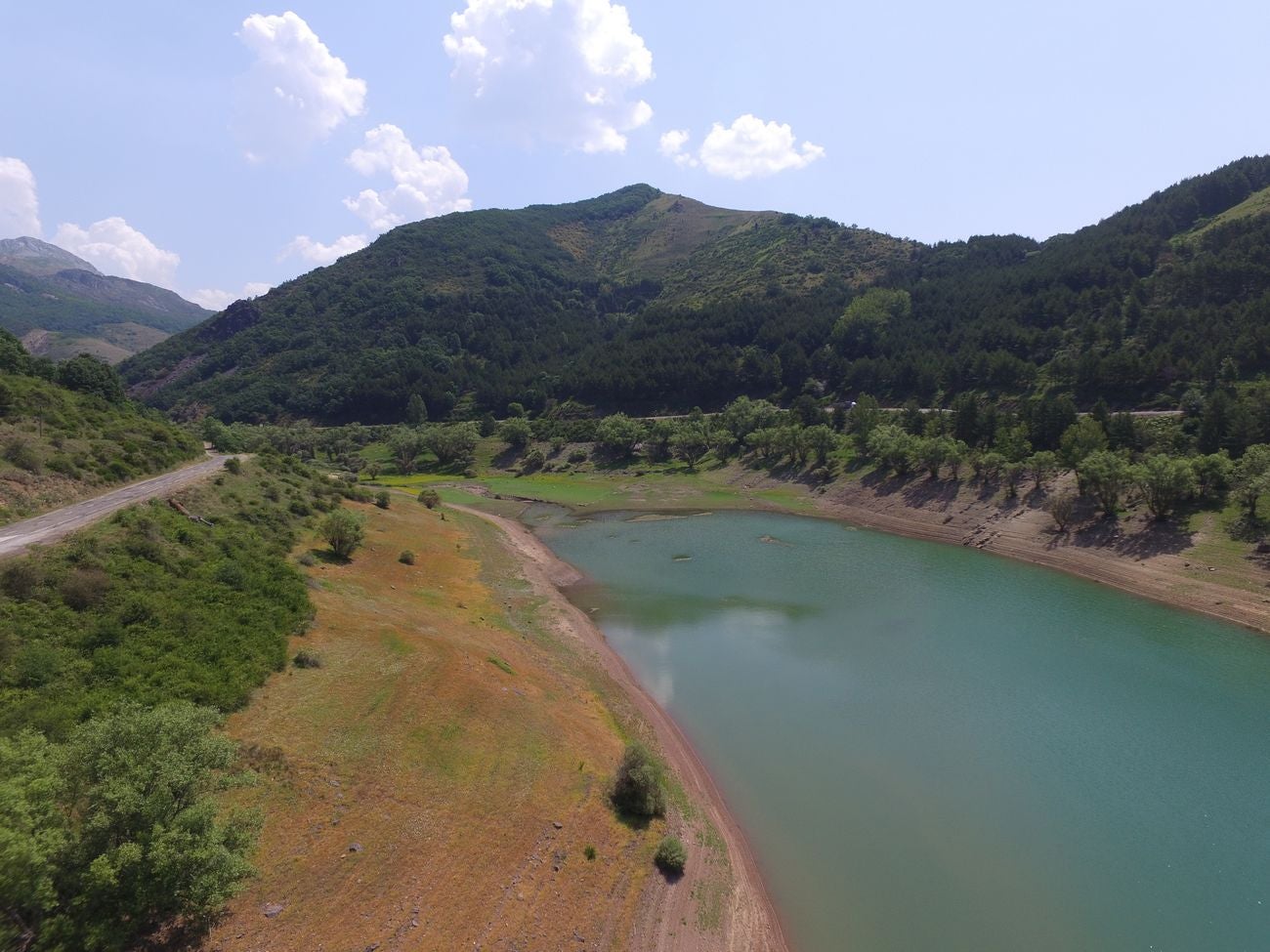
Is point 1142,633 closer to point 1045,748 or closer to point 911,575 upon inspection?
point 911,575

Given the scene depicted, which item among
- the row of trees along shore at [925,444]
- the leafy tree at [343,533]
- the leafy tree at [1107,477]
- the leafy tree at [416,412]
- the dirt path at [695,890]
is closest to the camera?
the dirt path at [695,890]

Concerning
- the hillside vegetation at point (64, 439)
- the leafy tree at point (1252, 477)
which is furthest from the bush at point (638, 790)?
the leafy tree at point (1252, 477)

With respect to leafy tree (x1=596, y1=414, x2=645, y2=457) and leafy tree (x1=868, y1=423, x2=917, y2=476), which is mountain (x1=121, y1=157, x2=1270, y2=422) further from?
leafy tree (x1=868, y1=423, x2=917, y2=476)

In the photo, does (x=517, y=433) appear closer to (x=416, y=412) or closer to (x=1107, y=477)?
(x=416, y=412)

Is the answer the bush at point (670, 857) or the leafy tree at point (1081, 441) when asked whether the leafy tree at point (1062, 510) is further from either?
the bush at point (670, 857)

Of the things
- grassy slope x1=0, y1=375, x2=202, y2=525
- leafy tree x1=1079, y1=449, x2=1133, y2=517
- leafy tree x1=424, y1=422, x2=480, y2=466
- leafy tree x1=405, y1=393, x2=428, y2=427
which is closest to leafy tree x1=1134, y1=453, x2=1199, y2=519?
leafy tree x1=1079, y1=449, x2=1133, y2=517

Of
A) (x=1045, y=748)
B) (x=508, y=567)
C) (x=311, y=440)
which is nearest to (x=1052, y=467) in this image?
(x=1045, y=748)
